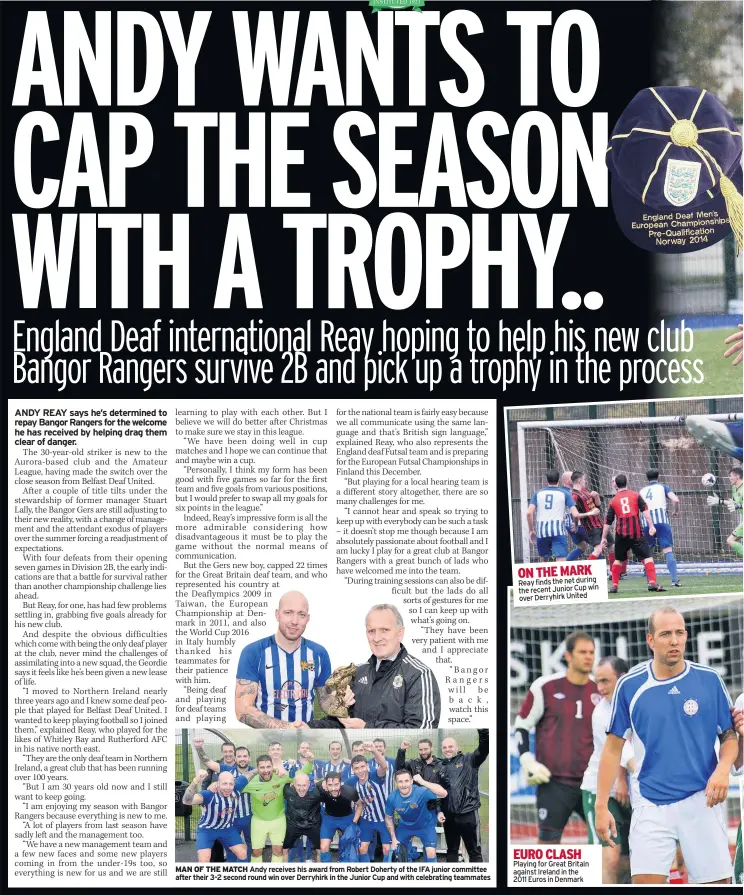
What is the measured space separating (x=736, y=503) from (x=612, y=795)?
79.9 inches

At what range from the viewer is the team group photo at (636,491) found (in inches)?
272

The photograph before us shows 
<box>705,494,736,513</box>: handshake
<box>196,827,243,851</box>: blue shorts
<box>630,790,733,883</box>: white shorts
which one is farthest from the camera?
<box>705,494,736,513</box>: handshake

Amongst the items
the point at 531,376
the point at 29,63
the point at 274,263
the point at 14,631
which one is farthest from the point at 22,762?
the point at 29,63

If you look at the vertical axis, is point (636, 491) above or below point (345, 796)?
above

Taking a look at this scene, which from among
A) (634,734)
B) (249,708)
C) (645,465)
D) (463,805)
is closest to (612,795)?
(634,734)

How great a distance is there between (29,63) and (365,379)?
304 cm

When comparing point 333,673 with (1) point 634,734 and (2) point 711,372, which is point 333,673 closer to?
(1) point 634,734

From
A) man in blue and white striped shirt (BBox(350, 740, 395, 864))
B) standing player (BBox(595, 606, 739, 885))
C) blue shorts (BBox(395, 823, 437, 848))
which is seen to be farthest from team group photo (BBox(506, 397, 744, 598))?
blue shorts (BBox(395, 823, 437, 848))

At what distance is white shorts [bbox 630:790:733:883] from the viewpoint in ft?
22.2

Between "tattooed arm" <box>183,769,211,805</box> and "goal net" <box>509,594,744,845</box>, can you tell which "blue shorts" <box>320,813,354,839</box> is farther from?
"goal net" <box>509,594,744,845</box>

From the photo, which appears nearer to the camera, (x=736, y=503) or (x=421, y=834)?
(x=421, y=834)

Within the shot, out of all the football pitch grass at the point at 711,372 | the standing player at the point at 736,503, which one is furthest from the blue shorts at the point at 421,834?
the football pitch grass at the point at 711,372

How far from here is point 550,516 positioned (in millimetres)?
6918

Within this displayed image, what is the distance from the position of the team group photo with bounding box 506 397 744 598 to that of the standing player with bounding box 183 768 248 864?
2.33 meters
